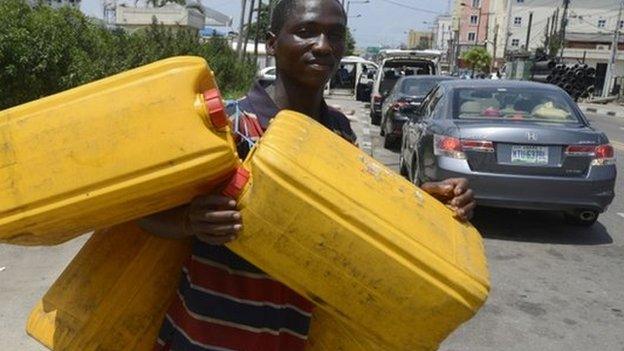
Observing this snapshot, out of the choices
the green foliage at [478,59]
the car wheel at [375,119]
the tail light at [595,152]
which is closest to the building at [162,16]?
the car wheel at [375,119]

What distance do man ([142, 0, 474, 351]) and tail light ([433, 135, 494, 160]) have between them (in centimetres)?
408

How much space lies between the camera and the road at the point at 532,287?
369 centimetres

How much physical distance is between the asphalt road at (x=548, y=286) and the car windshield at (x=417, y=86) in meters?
5.87

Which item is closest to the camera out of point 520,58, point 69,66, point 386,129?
point 69,66

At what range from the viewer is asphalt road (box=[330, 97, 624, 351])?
3744mm

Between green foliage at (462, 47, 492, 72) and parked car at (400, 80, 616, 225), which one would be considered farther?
green foliage at (462, 47, 492, 72)

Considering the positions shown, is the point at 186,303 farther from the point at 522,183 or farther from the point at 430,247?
the point at 522,183

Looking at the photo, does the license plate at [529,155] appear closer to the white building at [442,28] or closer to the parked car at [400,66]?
the parked car at [400,66]

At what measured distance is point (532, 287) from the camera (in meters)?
4.64

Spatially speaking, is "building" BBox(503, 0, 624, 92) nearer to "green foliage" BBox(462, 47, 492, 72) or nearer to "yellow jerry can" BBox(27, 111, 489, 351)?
"green foliage" BBox(462, 47, 492, 72)

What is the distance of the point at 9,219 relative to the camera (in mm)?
1177

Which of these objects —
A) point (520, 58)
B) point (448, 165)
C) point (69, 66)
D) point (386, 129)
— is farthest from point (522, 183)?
point (520, 58)

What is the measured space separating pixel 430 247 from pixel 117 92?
2.22 ft

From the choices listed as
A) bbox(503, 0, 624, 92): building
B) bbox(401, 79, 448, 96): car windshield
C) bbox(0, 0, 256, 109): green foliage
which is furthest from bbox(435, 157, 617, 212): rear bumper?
bbox(503, 0, 624, 92): building
